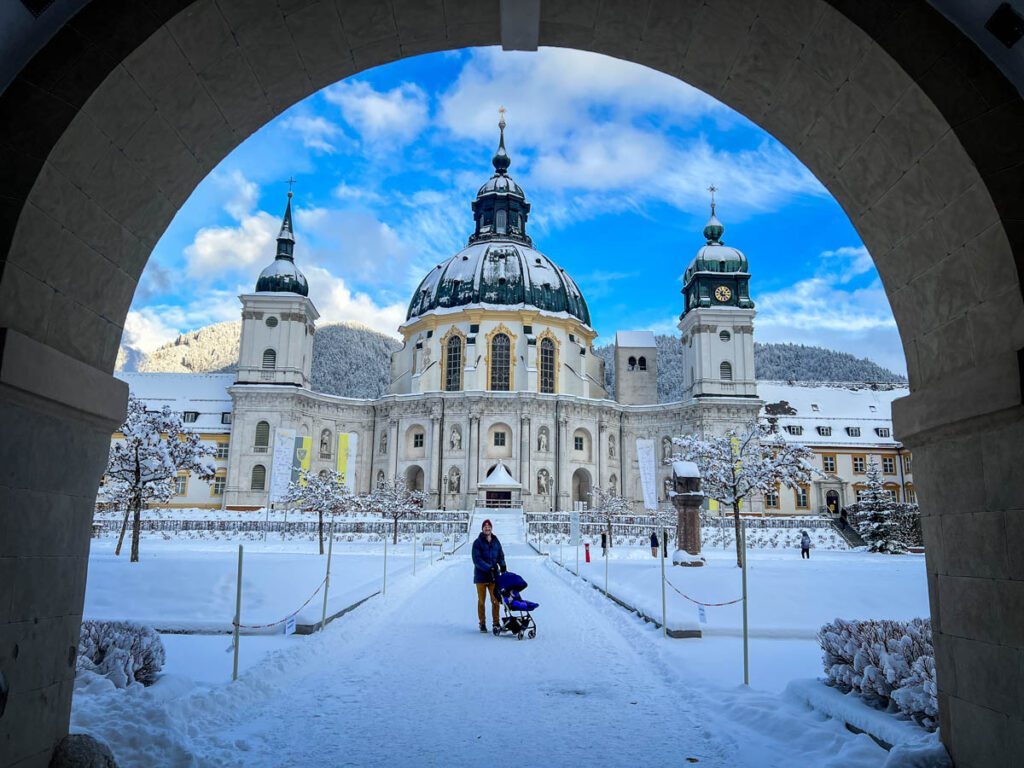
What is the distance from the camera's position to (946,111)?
4785 millimetres

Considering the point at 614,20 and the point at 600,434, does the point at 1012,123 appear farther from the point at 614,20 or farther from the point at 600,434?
the point at 600,434

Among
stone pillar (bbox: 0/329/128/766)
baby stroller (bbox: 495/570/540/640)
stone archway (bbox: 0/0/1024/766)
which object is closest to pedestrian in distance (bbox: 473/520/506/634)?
baby stroller (bbox: 495/570/540/640)

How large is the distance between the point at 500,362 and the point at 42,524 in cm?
6820

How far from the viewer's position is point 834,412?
78.1 meters

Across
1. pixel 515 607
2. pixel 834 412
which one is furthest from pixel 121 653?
pixel 834 412

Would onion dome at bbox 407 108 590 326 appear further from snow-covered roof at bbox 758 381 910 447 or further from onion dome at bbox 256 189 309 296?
snow-covered roof at bbox 758 381 910 447

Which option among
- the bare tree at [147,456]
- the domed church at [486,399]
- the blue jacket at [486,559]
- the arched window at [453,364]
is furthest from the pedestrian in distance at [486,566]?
the arched window at [453,364]

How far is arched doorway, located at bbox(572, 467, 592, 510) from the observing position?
7050cm

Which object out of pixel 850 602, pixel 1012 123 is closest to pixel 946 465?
pixel 1012 123

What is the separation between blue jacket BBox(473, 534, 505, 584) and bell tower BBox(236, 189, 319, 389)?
5778cm

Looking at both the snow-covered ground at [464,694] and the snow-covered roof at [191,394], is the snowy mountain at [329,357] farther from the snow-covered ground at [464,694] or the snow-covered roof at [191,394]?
the snow-covered ground at [464,694]

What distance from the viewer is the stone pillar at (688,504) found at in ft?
95.5

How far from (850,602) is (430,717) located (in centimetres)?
1229

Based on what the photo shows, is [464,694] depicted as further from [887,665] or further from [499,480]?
[499,480]
